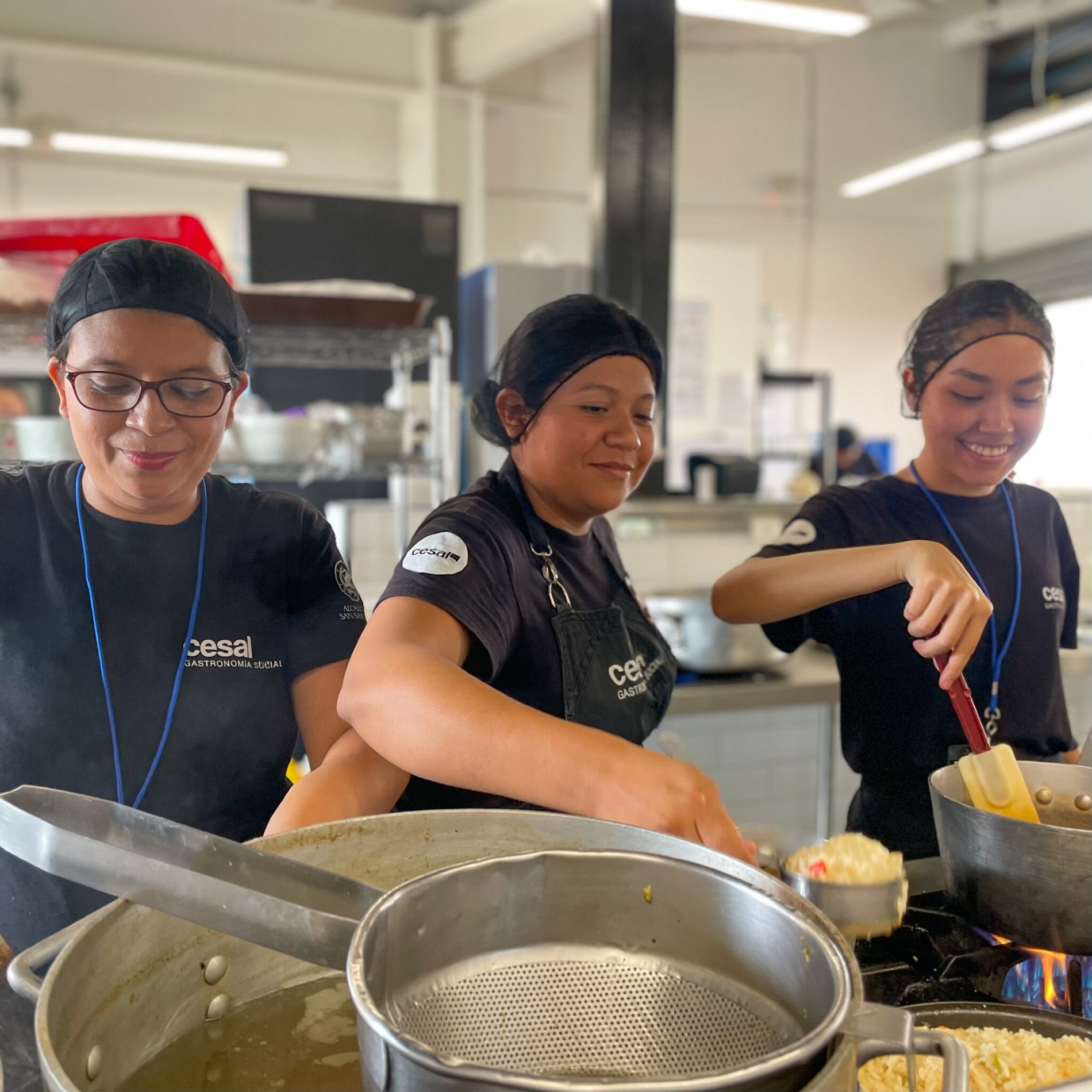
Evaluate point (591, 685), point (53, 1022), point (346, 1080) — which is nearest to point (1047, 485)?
point (591, 685)

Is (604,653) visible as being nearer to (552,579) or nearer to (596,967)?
(552,579)

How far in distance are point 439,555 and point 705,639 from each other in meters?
0.85

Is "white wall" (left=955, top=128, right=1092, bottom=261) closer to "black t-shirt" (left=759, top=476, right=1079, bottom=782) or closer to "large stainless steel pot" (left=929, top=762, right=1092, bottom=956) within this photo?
"black t-shirt" (left=759, top=476, right=1079, bottom=782)

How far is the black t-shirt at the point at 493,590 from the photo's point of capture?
81 centimetres

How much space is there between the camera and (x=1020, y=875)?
729 mm

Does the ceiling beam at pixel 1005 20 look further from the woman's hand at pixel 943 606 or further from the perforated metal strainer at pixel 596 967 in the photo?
the perforated metal strainer at pixel 596 967

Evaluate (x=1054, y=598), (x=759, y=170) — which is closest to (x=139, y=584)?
(x=1054, y=598)

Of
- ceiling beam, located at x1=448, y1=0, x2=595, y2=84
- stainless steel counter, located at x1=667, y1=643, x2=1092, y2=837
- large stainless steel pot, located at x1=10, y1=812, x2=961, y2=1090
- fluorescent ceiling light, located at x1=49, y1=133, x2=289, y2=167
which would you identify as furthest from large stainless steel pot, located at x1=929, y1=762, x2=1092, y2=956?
fluorescent ceiling light, located at x1=49, y1=133, x2=289, y2=167

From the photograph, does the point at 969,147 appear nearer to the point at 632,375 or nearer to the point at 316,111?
the point at 632,375

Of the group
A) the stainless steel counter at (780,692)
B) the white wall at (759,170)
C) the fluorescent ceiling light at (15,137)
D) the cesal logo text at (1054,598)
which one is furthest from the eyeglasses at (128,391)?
the fluorescent ceiling light at (15,137)

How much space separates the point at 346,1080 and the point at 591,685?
431mm

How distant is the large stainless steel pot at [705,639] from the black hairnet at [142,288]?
860 millimetres

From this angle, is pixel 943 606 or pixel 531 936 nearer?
pixel 531 936

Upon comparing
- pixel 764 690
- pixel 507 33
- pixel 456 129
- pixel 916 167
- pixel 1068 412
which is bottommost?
pixel 764 690
